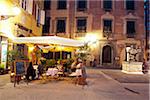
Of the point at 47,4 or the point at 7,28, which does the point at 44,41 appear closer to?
the point at 7,28

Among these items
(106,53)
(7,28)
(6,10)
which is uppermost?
(6,10)

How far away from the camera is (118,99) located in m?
8.03

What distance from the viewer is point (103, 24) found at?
31578mm

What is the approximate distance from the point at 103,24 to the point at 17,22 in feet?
50.4

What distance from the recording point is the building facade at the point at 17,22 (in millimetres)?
15607

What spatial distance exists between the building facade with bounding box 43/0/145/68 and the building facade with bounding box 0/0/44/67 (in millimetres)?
6894

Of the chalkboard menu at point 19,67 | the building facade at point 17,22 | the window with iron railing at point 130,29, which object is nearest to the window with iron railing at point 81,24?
the window with iron railing at point 130,29

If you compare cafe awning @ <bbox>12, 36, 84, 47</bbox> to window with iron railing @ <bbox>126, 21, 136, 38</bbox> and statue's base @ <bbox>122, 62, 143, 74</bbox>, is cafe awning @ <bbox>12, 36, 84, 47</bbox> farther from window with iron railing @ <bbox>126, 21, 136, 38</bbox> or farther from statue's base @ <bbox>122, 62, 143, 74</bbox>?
window with iron railing @ <bbox>126, 21, 136, 38</bbox>

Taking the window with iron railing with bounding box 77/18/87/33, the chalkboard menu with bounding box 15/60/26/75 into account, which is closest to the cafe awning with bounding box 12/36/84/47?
the chalkboard menu with bounding box 15/60/26/75

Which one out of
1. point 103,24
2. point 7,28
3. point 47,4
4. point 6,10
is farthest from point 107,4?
point 6,10

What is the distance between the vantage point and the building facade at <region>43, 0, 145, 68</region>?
31.1 metres

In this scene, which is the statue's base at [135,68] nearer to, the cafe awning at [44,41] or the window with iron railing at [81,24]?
the cafe awning at [44,41]

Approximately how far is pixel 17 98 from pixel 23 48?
12940 millimetres

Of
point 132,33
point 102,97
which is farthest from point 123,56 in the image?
point 102,97
